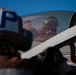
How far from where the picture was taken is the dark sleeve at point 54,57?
1.51 metres

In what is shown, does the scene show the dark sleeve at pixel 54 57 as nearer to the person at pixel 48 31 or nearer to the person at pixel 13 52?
the person at pixel 13 52

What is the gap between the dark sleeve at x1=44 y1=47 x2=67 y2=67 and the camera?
4.95 ft

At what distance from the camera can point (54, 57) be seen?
1.53 m

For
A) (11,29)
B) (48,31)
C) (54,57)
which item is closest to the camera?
(11,29)

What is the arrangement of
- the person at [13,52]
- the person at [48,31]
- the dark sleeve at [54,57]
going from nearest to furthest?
1. the person at [13,52]
2. the dark sleeve at [54,57]
3. the person at [48,31]

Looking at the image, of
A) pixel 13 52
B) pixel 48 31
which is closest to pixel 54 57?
pixel 13 52

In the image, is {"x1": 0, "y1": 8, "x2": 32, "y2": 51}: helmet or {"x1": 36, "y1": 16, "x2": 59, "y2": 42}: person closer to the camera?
{"x1": 0, "y1": 8, "x2": 32, "y2": 51}: helmet

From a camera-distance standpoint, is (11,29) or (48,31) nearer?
(11,29)

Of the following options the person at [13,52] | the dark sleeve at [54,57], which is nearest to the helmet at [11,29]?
the person at [13,52]

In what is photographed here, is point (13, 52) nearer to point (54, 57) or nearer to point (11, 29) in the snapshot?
point (11, 29)

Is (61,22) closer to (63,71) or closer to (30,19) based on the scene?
(30,19)

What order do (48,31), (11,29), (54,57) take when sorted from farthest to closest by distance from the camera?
1. (48,31)
2. (54,57)
3. (11,29)

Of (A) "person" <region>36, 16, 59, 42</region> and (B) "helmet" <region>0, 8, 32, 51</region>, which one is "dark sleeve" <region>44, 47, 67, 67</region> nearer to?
(B) "helmet" <region>0, 8, 32, 51</region>

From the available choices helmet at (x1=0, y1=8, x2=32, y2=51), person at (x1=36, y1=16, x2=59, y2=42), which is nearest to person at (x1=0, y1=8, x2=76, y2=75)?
helmet at (x1=0, y1=8, x2=32, y2=51)
